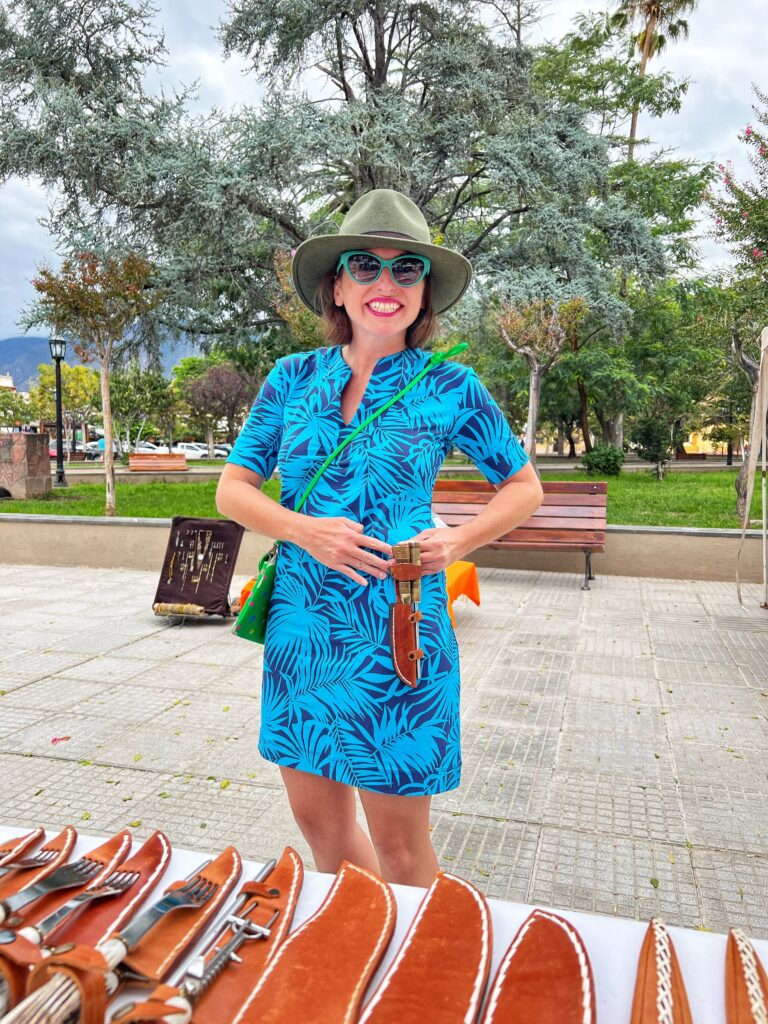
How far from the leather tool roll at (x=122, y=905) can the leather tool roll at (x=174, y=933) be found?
48 millimetres

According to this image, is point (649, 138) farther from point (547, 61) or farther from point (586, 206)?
point (586, 206)

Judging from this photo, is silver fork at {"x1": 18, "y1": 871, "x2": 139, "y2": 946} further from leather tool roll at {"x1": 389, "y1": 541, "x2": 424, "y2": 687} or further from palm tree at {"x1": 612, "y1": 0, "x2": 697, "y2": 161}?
palm tree at {"x1": 612, "y1": 0, "x2": 697, "y2": 161}

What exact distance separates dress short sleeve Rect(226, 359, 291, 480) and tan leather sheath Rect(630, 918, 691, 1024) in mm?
1207

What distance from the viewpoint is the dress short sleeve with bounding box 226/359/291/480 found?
1.81 metres

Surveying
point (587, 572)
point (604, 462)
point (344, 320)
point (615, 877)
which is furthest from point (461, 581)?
point (604, 462)

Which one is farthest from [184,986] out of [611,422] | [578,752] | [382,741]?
[611,422]

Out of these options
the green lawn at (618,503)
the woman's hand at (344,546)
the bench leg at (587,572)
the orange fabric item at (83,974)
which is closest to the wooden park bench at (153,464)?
the green lawn at (618,503)

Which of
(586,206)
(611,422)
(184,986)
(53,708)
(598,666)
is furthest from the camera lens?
(611,422)

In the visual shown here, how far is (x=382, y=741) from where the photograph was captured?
1654 mm

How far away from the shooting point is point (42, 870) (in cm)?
118

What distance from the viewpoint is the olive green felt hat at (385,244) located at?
173cm

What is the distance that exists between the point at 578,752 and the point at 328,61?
70.8 ft

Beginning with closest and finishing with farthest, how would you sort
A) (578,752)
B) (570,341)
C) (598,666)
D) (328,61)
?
(578,752), (598,666), (328,61), (570,341)

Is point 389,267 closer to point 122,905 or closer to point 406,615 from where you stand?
point 406,615
